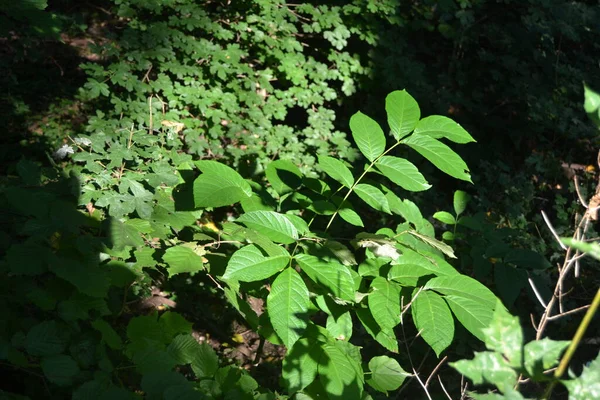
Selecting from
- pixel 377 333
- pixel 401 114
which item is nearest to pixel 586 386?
pixel 377 333

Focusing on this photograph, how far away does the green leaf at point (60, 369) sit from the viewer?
1.56 meters

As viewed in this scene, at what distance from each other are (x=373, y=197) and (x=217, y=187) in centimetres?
54

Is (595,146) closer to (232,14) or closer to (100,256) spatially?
(232,14)

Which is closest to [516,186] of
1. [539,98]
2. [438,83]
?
[539,98]

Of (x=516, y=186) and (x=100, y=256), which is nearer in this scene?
(x=100, y=256)

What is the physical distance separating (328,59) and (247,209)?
2.99 m

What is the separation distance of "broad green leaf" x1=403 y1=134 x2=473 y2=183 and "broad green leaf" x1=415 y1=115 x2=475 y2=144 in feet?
0.09

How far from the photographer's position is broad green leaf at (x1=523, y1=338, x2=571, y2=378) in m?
0.93

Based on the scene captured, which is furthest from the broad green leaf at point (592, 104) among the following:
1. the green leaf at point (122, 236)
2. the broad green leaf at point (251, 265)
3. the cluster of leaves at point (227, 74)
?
the cluster of leaves at point (227, 74)

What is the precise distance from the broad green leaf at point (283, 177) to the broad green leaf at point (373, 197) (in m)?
0.28

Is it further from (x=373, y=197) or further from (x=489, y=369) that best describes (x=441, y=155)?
(x=489, y=369)

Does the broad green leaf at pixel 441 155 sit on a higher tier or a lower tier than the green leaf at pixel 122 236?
higher

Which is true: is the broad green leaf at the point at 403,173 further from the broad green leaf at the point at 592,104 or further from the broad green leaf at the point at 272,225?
the broad green leaf at the point at 592,104

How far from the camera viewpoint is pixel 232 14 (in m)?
4.49
